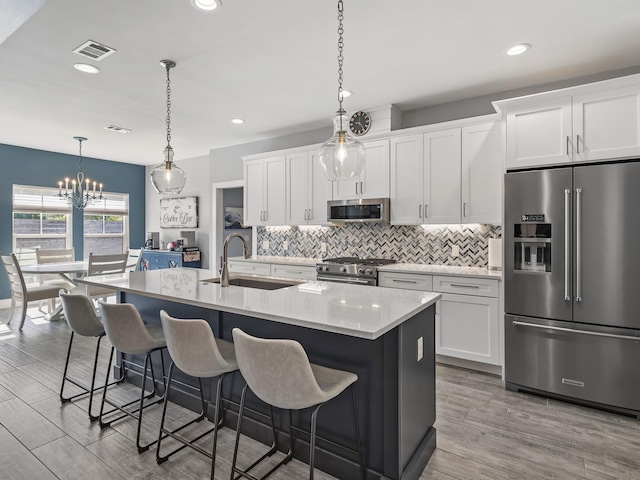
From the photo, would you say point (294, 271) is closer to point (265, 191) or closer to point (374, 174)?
point (265, 191)

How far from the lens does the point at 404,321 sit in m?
1.83

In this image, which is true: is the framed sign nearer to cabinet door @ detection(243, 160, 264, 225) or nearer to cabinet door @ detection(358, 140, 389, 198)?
cabinet door @ detection(243, 160, 264, 225)

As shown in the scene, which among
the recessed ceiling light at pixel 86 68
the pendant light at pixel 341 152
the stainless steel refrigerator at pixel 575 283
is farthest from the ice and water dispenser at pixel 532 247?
the recessed ceiling light at pixel 86 68

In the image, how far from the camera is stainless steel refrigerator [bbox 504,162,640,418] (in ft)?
Result: 8.65

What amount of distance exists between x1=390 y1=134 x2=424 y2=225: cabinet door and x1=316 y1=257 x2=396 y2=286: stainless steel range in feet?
1.80

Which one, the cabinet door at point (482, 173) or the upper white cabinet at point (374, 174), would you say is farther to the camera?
the upper white cabinet at point (374, 174)

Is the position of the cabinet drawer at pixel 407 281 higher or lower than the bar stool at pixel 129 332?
higher

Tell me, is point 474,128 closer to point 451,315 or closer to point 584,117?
point 584,117

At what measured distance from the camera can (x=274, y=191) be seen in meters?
5.18

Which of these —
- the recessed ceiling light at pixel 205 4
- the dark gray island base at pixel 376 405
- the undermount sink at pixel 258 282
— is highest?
the recessed ceiling light at pixel 205 4

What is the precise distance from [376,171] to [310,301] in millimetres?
2510

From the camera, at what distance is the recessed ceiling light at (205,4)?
2273 mm

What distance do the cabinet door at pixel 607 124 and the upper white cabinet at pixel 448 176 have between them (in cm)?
71

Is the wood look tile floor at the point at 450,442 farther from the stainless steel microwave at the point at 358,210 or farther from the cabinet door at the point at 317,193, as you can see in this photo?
the cabinet door at the point at 317,193
